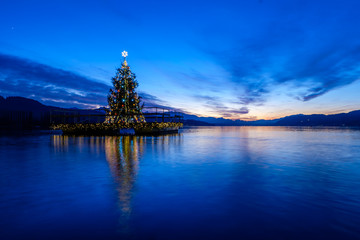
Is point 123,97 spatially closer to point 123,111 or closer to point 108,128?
point 123,111

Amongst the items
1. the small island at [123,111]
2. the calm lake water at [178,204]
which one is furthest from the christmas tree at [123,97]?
the calm lake water at [178,204]

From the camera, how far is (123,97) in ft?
134

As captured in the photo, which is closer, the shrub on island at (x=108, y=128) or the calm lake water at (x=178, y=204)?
the calm lake water at (x=178, y=204)

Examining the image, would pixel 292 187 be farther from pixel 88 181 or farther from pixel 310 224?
pixel 88 181

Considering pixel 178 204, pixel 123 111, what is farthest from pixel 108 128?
pixel 178 204

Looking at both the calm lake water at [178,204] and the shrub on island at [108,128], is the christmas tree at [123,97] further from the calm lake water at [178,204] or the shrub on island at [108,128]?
the calm lake water at [178,204]

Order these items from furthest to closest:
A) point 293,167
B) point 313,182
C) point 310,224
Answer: point 293,167 → point 313,182 → point 310,224

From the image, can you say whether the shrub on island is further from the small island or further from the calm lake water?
the calm lake water

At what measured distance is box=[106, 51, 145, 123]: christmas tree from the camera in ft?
134

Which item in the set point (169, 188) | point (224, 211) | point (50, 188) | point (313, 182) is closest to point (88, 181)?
point (50, 188)

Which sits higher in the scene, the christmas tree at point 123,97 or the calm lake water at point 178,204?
the christmas tree at point 123,97

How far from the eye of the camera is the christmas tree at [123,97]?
134 feet

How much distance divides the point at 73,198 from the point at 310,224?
19.0 feet

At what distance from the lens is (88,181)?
8406 mm
